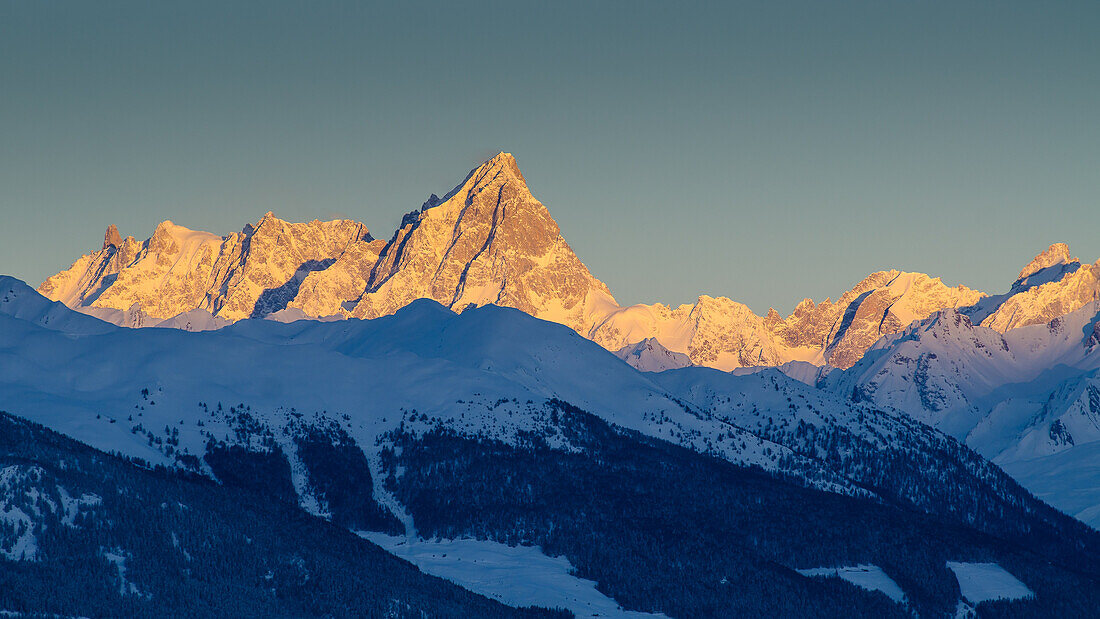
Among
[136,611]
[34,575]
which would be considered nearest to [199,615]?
[136,611]

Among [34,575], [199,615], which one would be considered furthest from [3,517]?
[199,615]

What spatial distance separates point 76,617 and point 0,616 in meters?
9.70

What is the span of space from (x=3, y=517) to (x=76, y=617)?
18659mm

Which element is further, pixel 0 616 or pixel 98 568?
pixel 98 568

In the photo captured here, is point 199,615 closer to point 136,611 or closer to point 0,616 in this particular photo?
point 136,611

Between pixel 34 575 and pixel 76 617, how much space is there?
8.18m

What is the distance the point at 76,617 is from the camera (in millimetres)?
187750

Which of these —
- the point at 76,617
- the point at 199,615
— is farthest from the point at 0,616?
the point at 199,615

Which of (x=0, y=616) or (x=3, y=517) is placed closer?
(x=0, y=616)

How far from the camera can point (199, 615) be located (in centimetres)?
19900

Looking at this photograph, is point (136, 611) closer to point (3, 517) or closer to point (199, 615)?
point (199, 615)

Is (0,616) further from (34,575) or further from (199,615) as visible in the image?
(199,615)

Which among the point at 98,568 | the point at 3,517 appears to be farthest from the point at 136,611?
the point at 3,517

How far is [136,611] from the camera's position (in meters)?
195
